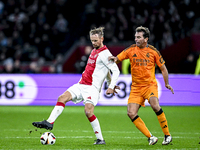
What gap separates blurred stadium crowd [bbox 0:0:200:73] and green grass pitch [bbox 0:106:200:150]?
15.1 ft

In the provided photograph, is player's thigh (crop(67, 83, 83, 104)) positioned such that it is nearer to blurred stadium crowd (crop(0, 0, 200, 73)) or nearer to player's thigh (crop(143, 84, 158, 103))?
player's thigh (crop(143, 84, 158, 103))

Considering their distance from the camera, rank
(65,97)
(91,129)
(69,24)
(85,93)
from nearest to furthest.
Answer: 1. (65,97)
2. (85,93)
3. (91,129)
4. (69,24)

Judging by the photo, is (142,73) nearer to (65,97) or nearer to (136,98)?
(136,98)

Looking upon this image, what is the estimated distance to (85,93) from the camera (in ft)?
18.9

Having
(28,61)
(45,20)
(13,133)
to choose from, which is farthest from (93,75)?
(45,20)

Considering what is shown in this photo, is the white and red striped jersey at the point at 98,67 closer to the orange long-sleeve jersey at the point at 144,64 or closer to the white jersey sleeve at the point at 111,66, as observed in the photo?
the white jersey sleeve at the point at 111,66

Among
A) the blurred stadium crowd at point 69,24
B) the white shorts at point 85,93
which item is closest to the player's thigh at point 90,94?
the white shorts at point 85,93

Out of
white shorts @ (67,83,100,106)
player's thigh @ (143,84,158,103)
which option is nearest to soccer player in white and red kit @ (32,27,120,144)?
white shorts @ (67,83,100,106)

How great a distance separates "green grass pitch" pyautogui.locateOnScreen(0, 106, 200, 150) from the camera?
5.57 m

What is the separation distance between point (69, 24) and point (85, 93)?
12.2 metres

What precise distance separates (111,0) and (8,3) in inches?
194

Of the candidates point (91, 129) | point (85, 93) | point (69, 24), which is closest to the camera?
point (85, 93)


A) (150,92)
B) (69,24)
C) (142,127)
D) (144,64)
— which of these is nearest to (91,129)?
(142,127)

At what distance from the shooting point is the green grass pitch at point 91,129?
5570 mm
